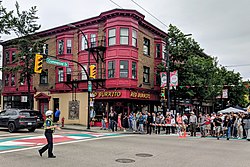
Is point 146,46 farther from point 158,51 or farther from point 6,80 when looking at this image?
point 6,80

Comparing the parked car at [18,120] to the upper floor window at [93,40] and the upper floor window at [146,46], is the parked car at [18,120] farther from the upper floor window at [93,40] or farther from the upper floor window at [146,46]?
the upper floor window at [146,46]

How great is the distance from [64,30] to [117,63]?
882cm

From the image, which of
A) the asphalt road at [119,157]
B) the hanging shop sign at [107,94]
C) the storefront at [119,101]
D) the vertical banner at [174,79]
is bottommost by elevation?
the asphalt road at [119,157]

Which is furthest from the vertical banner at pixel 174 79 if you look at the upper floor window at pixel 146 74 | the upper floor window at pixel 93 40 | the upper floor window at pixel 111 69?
the upper floor window at pixel 93 40

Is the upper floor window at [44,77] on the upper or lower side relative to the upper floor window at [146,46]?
lower

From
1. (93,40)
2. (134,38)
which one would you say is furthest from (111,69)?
(93,40)

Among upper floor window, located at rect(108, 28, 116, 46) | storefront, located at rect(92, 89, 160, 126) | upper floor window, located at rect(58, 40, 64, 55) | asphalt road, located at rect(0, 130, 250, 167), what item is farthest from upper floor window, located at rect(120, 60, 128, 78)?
asphalt road, located at rect(0, 130, 250, 167)

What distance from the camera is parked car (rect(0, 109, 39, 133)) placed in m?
19.0

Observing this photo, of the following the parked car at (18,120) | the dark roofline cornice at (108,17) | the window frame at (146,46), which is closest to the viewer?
the parked car at (18,120)

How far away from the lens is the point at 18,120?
19.0 meters

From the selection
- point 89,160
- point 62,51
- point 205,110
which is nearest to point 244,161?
point 89,160

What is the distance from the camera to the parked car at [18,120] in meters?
19.0

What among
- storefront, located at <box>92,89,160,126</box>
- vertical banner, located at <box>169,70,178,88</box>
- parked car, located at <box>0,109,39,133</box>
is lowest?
parked car, located at <box>0,109,39,133</box>

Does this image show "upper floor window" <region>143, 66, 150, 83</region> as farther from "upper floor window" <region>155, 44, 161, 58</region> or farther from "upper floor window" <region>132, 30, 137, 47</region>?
"upper floor window" <region>132, 30, 137, 47</region>
